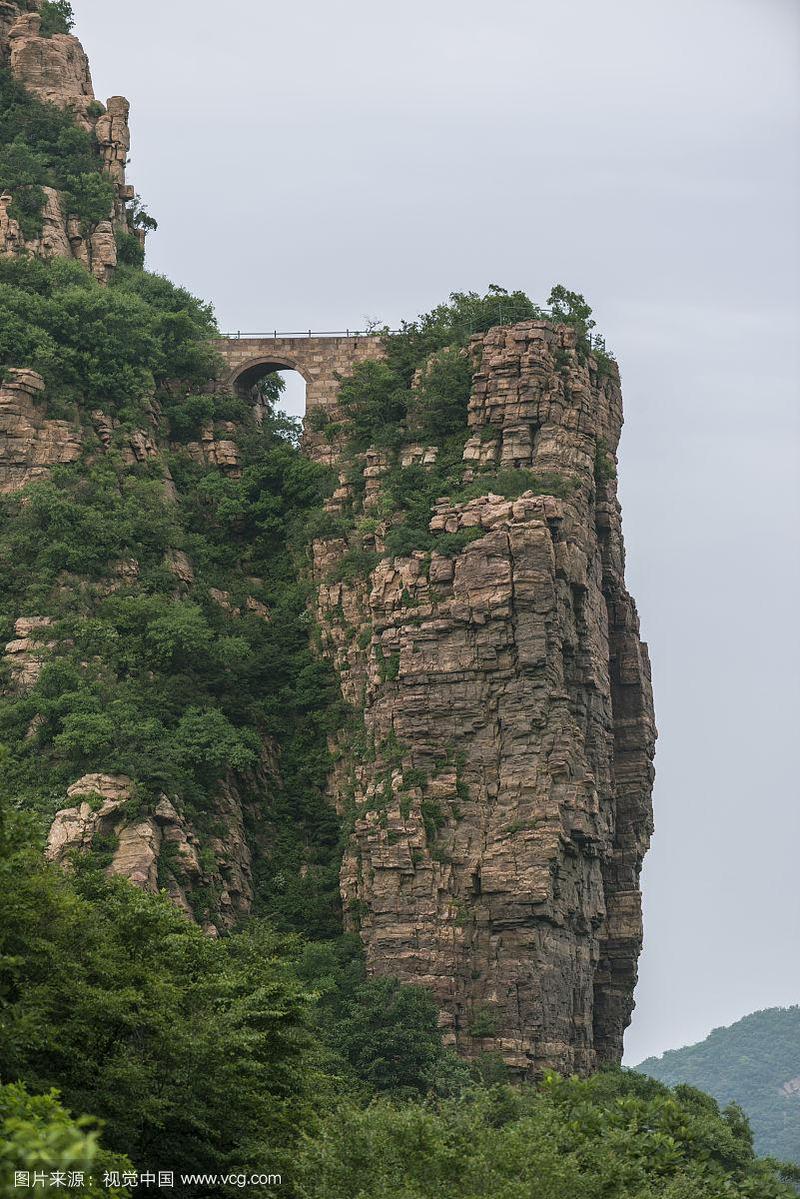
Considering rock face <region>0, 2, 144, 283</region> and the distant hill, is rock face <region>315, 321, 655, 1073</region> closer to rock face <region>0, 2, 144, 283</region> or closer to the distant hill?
rock face <region>0, 2, 144, 283</region>

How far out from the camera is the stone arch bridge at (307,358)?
75.7 m

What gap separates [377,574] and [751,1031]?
93435mm

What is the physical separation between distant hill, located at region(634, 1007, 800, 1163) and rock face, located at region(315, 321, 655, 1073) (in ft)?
238

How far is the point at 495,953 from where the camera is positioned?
61.7 m

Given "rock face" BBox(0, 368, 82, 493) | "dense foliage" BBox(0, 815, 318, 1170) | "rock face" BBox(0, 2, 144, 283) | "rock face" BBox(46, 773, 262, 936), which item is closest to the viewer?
"dense foliage" BBox(0, 815, 318, 1170)

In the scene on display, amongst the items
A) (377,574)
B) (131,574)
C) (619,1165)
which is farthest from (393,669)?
(619,1165)

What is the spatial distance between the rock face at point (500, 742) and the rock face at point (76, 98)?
13.8 m

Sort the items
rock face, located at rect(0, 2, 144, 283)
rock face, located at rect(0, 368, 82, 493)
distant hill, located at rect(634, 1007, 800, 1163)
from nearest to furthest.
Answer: rock face, located at rect(0, 368, 82, 493)
rock face, located at rect(0, 2, 144, 283)
distant hill, located at rect(634, 1007, 800, 1163)

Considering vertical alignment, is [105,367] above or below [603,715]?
above

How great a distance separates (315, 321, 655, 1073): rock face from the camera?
61.8m

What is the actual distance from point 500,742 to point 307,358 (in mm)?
17618

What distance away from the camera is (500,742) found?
63750mm

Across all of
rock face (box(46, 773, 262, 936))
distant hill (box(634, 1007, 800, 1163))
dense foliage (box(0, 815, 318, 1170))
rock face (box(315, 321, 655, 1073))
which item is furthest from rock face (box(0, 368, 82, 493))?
distant hill (box(634, 1007, 800, 1163))

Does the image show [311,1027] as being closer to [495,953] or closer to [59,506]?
[495,953]
